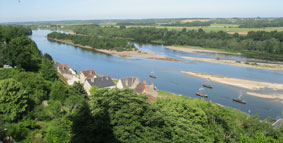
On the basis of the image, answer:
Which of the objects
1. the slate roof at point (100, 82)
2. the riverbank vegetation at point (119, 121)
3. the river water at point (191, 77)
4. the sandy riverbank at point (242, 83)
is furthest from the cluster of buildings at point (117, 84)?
the sandy riverbank at point (242, 83)

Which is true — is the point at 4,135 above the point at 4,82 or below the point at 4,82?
below

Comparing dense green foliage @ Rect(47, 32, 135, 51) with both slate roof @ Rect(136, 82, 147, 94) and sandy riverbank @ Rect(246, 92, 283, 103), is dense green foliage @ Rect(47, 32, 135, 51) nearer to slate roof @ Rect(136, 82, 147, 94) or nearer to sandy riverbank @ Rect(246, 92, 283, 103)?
sandy riverbank @ Rect(246, 92, 283, 103)

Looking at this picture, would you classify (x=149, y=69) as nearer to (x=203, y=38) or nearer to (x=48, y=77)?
(x=48, y=77)

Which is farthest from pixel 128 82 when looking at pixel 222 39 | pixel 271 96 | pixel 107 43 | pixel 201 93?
pixel 222 39

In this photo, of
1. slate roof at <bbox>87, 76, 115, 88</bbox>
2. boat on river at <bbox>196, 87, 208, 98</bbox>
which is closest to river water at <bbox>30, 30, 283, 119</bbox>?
boat on river at <bbox>196, 87, 208, 98</bbox>

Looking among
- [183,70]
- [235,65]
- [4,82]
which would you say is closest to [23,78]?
[4,82]

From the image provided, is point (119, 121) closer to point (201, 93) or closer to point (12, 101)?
point (12, 101)

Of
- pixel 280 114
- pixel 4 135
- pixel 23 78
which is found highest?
pixel 23 78
